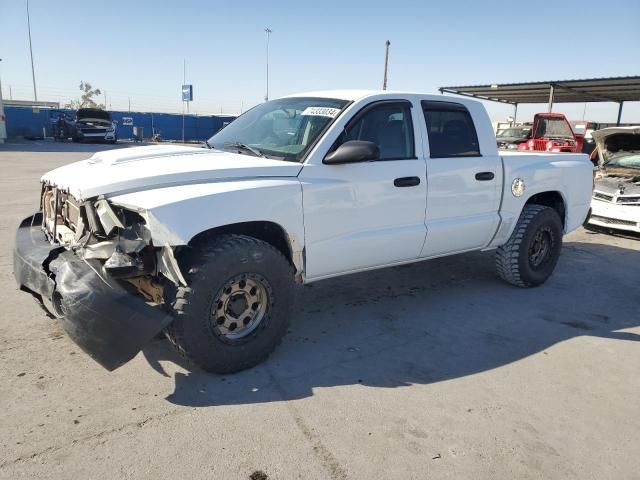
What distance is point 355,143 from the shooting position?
3484 mm

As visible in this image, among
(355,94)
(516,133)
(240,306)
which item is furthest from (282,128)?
(516,133)

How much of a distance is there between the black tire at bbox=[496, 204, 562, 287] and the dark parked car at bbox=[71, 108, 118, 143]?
26719 millimetres

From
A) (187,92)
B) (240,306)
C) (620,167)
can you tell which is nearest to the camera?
(240,306)

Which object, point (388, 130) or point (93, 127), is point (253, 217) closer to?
point (388, 130)

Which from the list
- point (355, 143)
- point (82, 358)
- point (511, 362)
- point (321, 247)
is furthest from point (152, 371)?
point (511, 362)

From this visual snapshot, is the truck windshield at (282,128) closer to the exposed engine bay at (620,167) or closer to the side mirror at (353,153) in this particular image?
the side mirror at (353,153)

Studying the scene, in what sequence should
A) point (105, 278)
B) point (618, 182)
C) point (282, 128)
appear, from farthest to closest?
point (618, 182) < point (282, 128) < point (105, 278)

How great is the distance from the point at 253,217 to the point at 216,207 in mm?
276

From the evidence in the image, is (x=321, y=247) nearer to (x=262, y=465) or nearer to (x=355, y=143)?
(x=355, y=143)

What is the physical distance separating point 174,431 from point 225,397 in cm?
41

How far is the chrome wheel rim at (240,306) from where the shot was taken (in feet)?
10.3

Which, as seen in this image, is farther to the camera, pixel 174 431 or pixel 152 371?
pixel 152 371

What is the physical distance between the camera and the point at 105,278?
287 cm

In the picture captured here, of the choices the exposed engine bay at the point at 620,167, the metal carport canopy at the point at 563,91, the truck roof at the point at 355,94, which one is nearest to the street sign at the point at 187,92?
the metal carport canopy at the point at 563,91
